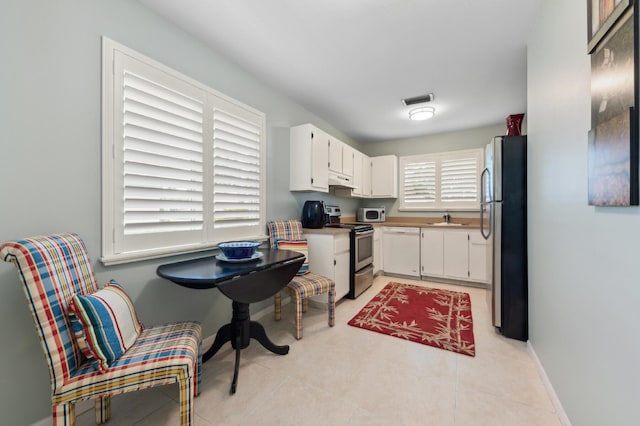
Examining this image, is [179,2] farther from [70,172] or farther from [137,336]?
[137,336]

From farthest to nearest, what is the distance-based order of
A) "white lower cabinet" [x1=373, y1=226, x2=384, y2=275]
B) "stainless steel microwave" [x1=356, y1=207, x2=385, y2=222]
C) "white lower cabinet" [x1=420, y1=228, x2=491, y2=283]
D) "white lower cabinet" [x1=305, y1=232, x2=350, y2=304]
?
"stainless steel microwave" [x1=356, y1=207, x2=385, y2=222] → "white lower cabinet" [x1=373, y1=226, x2=384, y2=275] → "white lower cabinet" [x1=420, y1=228, x2=491, y2=283] → "white lower cabinet" [x1=305, y1=232, x2=350, y2=304]

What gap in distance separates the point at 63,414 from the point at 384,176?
449 cm

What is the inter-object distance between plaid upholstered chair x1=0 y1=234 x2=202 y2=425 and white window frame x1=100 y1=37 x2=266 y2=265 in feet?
1.01

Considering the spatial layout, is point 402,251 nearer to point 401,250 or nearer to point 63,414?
point 401,250

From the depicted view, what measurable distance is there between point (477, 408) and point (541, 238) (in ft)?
3.78

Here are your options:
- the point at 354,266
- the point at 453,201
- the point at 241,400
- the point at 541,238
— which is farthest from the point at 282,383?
the point at 453,201

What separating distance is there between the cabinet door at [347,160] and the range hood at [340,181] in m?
0.08

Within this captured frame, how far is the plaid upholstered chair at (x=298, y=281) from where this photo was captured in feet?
7.13

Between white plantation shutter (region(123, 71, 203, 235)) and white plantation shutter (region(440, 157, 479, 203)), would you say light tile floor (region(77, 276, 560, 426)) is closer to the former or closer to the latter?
white plantation shutter (region(123, 71, 203, 235))

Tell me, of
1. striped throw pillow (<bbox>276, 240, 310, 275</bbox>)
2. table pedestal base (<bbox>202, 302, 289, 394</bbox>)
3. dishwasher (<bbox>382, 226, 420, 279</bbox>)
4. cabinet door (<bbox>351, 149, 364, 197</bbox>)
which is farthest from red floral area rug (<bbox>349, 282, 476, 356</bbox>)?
cabinet door (<bbox>351, 149, 364, 197</bbox>)

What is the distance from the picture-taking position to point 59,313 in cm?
102

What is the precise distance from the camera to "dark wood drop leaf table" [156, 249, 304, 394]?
1.42 m

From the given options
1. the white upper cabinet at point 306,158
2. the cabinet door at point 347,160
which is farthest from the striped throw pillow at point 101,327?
the cabinet door at point 347,160

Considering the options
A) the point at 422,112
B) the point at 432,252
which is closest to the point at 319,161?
the point at 422,112
